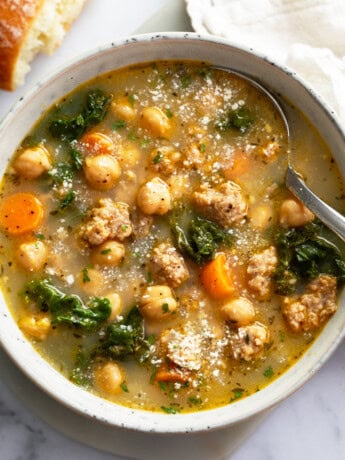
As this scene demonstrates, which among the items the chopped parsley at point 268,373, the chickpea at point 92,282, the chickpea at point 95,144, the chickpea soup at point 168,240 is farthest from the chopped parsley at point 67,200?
the chopped parsley at point 268,373

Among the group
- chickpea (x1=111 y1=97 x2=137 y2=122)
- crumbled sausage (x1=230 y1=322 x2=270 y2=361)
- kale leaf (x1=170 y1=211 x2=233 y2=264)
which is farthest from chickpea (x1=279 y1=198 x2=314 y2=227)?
chickpea (x1=111 y1=97 x2=137 y2=122)

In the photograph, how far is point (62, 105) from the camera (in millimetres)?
3760

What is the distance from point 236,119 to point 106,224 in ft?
2.60

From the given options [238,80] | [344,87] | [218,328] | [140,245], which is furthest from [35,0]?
[218,328]

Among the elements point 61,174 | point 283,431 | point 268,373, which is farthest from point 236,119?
point 283,431

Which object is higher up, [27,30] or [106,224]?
[27,30]

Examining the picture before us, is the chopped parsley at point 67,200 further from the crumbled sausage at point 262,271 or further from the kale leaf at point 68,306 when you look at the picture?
the crumbled sausage at point 262,271

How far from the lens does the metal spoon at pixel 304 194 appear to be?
11.8 ft

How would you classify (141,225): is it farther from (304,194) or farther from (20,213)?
(304,194)

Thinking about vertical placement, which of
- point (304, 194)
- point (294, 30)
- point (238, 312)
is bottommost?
point (238, 312)

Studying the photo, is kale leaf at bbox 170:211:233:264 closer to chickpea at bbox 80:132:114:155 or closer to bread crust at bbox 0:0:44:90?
chickpea at bbox 80:132:114:155

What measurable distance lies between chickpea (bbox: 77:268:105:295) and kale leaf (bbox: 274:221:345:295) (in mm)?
821

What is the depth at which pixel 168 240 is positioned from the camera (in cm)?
371

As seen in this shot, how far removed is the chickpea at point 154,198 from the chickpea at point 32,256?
1.66 ft
